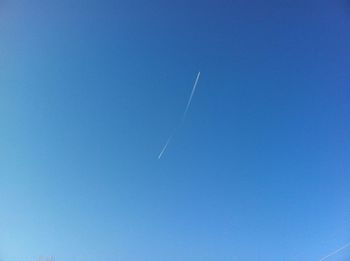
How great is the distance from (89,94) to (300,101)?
1.45 meters

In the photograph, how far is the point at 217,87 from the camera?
1695mm

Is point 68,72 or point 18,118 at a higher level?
point 68,72

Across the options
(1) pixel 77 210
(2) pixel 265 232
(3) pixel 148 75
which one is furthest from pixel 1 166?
(2) pixel 265 232

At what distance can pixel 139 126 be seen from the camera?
1698mm

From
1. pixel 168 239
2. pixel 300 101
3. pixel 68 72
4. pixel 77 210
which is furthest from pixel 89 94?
pixel 300 101

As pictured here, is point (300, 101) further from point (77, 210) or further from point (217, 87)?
point (77, 210)

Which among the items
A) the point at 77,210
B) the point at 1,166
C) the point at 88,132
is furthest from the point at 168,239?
the point at 1,166

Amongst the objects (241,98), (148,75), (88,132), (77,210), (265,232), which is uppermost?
(148,75)

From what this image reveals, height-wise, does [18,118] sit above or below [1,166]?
above

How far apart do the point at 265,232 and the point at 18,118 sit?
74.2 inches

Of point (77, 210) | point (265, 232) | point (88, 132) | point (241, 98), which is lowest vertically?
point (265, 232)

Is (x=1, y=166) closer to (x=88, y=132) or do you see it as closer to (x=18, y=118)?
(x=18, y=118)

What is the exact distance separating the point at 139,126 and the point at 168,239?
79 cm

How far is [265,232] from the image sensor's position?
168 cm
